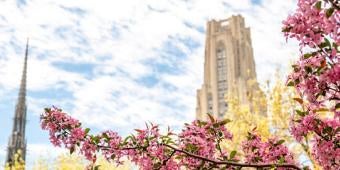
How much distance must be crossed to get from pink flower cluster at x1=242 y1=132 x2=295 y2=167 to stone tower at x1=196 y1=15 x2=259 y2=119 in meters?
101

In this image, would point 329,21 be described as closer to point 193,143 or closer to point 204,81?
point 193,143

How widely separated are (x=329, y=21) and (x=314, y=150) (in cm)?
145

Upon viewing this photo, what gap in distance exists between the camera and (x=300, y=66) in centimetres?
354

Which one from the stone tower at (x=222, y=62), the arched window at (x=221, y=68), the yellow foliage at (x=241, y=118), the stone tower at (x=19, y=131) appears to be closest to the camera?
the yellow foliage at (x=241, y=118)

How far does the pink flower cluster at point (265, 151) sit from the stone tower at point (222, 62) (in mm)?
100839

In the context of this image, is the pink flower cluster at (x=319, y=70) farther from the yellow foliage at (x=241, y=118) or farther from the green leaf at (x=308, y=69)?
the yellow foliage at (x=241, y=118)

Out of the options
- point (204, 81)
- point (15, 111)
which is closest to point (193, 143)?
point (15, 111)

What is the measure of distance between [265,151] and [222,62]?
109 metres

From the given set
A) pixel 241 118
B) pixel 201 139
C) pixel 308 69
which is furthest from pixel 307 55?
pixel 241 118

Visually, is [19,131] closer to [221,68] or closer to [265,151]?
[221,68]

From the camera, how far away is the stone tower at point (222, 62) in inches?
4272

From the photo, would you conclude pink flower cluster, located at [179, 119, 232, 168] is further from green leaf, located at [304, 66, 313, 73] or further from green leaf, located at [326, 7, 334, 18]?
green leaf, located at [326, 7, 334, 18]

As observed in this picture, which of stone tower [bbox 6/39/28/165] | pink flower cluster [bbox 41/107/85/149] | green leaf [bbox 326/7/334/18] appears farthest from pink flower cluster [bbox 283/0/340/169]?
stone tower [bbox 6/39/28/165]

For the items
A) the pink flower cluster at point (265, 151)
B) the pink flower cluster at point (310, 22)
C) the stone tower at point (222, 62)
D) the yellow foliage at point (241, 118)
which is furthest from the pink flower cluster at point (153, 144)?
the stone tower at point (222, 62)
